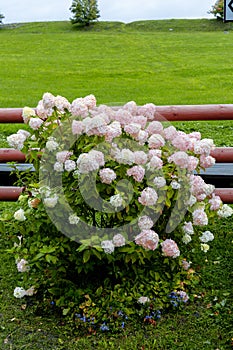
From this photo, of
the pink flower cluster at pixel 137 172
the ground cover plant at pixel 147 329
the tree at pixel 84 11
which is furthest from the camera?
the tree at pixel 84 11

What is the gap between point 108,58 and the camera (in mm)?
21406

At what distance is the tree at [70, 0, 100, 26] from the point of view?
33.5 m

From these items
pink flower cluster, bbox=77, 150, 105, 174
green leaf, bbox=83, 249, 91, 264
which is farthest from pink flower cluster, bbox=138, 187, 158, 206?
green leaf, bbox=83, 249, 91, 264

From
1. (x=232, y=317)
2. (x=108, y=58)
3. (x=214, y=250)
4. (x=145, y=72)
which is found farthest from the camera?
(x=108, y=58)

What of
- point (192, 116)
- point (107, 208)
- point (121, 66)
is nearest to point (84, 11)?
point (121, 66)

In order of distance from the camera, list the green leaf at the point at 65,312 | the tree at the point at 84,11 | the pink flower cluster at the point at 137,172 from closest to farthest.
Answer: the pink flower cluster at the point at 137,172
the green leaf at the point at 65,312
the tree at the point at 84,11

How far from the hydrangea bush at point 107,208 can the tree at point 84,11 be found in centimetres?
3212

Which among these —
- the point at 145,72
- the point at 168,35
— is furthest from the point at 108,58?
the point at 168,35

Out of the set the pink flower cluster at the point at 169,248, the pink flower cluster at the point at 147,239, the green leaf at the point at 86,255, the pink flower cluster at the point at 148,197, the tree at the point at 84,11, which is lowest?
the pink flower cluster at the point at 169,248

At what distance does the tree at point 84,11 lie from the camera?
33.5 meters

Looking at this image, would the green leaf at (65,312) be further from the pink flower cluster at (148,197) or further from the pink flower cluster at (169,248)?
the pink flower cluster at (148,197)

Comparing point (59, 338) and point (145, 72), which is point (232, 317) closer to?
point (59, 338)

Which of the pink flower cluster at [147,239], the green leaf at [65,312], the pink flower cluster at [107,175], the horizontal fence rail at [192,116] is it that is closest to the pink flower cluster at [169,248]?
the pink flower cluster at [147,239]

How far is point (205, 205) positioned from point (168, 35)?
26409 mm
